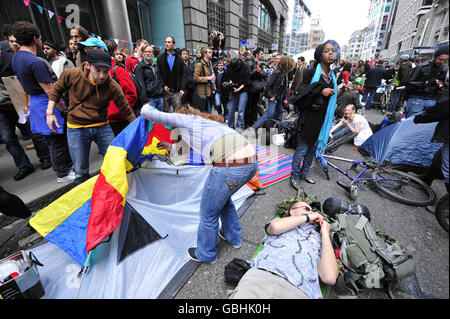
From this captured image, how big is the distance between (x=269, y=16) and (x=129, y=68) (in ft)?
76.2

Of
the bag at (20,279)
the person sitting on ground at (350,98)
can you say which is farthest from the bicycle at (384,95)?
the bag at (20,279)

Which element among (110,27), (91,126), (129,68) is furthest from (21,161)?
(110,27)

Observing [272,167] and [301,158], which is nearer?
[301,158]

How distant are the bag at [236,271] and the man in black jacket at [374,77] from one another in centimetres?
889

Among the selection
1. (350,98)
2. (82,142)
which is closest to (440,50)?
(82,142)

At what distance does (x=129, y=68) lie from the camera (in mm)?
4094

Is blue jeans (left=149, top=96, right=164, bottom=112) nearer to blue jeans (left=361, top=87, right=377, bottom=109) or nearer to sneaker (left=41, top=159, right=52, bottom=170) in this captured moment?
sneaker (left=41, top=159, right=52, bottom=170)

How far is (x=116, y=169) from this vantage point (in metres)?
1.78

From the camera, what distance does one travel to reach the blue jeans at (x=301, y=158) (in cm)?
313

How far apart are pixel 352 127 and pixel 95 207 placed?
457 cm

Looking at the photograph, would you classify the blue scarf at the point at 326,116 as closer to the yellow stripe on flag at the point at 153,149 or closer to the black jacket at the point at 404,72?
the yellow stripe on flag at the point at 153,149

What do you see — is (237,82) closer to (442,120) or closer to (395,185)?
(395,185)

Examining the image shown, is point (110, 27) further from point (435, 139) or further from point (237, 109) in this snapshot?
point (435, 139)

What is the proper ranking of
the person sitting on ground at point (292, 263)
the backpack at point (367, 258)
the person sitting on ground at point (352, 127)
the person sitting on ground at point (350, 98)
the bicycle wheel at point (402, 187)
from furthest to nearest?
the person sitting on ground at point (350, 98), the person sitting on ground at point (352, 127), the bicycle wheel at point (402, 187), the backpack at point (367, 258), the person sitting on ground at point (292, 263)
